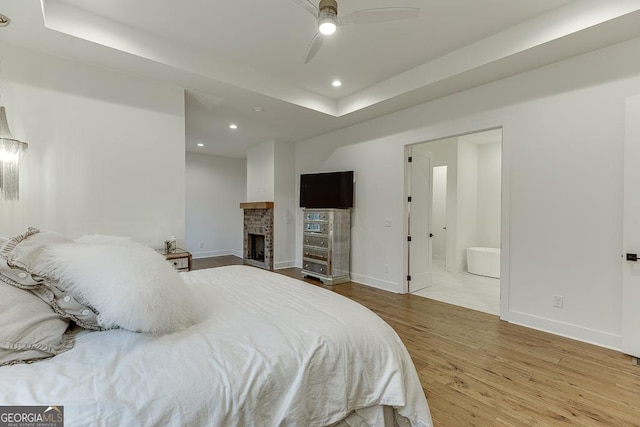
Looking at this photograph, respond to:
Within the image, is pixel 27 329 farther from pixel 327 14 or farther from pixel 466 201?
pixel 466 201

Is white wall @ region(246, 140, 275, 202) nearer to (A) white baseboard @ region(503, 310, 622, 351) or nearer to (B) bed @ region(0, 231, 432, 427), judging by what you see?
(A) white baseboard @ region(503, 310, 622, 351)

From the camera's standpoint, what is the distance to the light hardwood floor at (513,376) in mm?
1737

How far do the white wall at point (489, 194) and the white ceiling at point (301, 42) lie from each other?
347cm

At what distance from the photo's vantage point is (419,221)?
449cm

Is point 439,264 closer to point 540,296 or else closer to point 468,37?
point 540,296

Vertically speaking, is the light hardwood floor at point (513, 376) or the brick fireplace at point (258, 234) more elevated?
the brick fireplace at point (258, 234)

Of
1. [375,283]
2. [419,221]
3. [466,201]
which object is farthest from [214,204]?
[466,201]

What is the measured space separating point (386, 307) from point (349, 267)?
4.83 ft

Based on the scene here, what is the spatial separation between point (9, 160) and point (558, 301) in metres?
5.35

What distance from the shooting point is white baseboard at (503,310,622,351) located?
8.41 ft

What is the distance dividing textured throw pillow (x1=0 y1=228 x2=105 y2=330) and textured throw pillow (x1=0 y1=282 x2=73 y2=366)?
23mm

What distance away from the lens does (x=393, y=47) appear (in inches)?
122

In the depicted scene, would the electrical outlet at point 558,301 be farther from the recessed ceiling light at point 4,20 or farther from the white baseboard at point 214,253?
the white baseboard at point 214,253

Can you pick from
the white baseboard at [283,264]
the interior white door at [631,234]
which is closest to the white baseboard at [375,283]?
the white baseboard at [283,264]
